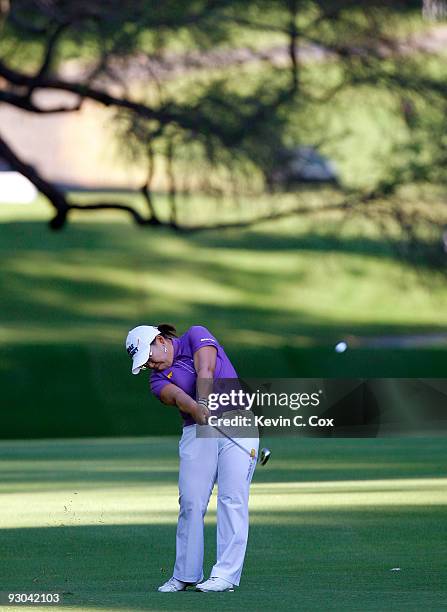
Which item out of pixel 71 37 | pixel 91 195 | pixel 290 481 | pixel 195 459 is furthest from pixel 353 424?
pixel 91 195

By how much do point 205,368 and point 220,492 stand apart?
0.67m

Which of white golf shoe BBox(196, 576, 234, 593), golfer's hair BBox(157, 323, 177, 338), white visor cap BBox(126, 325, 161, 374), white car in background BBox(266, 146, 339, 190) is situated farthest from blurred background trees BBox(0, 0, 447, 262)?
white golf shoe BBox(196, 576, 234, 593)

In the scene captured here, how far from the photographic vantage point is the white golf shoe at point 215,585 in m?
9.81

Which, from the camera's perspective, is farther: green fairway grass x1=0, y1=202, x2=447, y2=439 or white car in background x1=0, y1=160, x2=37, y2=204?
white car in background x1=0, y1=160, x2=37, y2=204

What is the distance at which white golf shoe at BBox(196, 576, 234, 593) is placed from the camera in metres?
9.81

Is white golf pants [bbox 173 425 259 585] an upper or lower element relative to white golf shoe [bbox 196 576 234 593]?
upper

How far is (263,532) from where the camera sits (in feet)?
44.1

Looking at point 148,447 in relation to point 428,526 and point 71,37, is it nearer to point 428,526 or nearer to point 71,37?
point 71,37

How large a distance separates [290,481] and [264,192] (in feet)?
38.9

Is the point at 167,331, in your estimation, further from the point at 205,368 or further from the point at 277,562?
the point at 277,562

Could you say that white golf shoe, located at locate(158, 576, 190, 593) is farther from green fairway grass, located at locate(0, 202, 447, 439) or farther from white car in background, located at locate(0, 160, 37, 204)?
white car in background, located at locate(0, 160, 37, 204)

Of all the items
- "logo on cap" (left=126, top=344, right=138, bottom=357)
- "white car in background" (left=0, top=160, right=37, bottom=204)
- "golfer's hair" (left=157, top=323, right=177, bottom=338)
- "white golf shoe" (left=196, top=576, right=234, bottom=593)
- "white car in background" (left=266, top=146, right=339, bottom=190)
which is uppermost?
"white car in background" (left=0, top=160, right=37, bottom=204)

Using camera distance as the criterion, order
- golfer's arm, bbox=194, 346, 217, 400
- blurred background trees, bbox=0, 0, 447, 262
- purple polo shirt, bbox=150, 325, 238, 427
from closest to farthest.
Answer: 1. golfer's arm, bbox=194, 346, 217, 400
2. purple polo shirt, bbox=150, 325, 238, 427
3. blurred background trees, bbox=0, 0, 447, 262

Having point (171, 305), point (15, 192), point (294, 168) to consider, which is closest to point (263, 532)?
point (294, 168)
